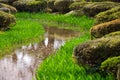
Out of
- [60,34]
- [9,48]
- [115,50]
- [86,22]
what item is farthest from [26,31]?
[115,50]

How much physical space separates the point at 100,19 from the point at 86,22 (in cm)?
669

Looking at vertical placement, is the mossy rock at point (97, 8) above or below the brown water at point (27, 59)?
below

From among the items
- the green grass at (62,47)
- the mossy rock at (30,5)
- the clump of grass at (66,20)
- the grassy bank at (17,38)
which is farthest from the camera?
the mossy rock at (30,5)

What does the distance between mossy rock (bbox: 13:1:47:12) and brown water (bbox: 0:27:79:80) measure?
1260 cm

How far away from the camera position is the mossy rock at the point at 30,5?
3106 centimetres

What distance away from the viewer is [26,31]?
18.4 m

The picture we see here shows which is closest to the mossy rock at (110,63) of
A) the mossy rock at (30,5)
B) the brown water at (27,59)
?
the brown water at (27,59)

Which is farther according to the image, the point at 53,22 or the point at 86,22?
the point at 53,22

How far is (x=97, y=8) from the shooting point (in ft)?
77.5

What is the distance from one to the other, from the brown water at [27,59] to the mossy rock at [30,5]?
12.6 m

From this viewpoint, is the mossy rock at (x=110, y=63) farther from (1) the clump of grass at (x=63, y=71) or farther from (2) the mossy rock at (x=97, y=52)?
(2) the mossy rock at (x=97, y=52)

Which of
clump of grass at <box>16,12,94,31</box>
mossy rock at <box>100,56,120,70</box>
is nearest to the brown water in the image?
mossy rock at <box>100,56,120,70</box>

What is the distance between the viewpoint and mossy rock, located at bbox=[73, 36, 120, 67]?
30.1 ft

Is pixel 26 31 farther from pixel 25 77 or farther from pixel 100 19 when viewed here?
pixel 25 77
